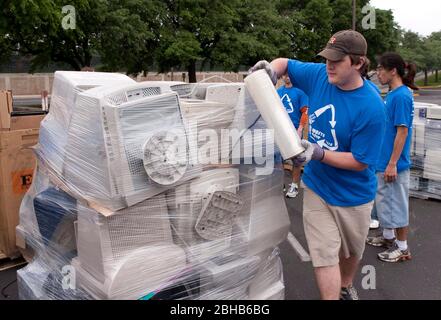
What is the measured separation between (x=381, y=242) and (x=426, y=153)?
1.85 m

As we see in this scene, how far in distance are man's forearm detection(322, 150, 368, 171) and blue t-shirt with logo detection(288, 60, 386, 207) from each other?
3cm

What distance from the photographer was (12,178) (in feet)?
10.9

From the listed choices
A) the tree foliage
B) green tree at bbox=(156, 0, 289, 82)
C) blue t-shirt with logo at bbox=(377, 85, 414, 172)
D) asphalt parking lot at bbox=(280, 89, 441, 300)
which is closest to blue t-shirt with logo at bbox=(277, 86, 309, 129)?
asphalt parking lot at bbox=(280, 89, 441, 300)

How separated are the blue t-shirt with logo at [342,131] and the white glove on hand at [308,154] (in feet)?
0.64

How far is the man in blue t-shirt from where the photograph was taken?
7.31 feet

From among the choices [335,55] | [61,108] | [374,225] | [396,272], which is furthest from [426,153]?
[61,108]

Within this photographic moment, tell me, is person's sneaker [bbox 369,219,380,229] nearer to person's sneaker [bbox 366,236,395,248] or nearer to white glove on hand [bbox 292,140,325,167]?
person's sneaker [bbox 366,236,395,248]

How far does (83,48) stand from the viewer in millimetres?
14391

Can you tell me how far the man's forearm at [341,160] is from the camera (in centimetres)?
223

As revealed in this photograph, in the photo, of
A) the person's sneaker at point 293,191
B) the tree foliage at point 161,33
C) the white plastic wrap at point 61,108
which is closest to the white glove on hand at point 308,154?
the white plastic wrap at point 61,108

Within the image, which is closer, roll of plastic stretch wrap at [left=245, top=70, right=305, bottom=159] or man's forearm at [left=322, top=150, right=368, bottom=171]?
roll of plastic stretch wrap at [left=245, top=70, right=305, bottom=159]

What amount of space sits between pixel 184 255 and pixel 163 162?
0.50 metres

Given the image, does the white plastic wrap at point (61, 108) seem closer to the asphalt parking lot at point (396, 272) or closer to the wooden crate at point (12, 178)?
the wooden crate at point (12, 178)
